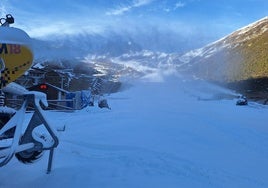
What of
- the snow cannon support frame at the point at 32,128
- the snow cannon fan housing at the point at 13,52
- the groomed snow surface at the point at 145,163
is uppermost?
the snow cannon fan housing at the point at 13,52

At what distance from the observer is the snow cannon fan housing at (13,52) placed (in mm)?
4922

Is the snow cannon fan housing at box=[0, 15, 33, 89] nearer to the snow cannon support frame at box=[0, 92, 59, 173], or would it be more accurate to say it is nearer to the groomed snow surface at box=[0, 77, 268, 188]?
the snow cannon support frame at box=[0, 92, 59, 173]

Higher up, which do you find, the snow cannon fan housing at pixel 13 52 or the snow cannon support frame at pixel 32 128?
the snow cannon fan housing at pixel 13 52

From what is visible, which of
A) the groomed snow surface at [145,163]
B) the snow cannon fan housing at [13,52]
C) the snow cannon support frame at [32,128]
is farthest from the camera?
the groomed snow surface at [145,163]

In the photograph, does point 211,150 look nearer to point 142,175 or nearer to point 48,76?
point 142,175

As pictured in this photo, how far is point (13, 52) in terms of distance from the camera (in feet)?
16.4

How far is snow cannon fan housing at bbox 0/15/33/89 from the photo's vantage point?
4.92m

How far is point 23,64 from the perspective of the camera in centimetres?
511

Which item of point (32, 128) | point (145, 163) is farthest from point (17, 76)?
point (145, 163)

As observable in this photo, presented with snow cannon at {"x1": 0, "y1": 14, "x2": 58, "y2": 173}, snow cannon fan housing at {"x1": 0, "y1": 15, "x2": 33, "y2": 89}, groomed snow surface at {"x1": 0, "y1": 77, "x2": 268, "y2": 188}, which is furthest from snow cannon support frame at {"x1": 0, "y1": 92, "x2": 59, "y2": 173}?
groomed snow surface at {"x1": 0, "y1": 77, "x2": 268, "y2": 188}

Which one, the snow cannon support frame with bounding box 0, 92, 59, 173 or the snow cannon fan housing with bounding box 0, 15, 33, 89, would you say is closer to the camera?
the snow cannon support frame with bounding box 0, 92, 59, 173

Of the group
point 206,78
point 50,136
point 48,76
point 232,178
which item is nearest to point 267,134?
point 232,178

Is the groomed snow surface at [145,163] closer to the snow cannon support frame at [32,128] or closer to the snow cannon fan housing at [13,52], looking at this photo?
the snow cannon support frame at [32,128]

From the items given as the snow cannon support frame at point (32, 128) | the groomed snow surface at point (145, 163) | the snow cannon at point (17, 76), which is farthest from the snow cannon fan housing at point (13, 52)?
the groomed snow surface at point (145, 163)
